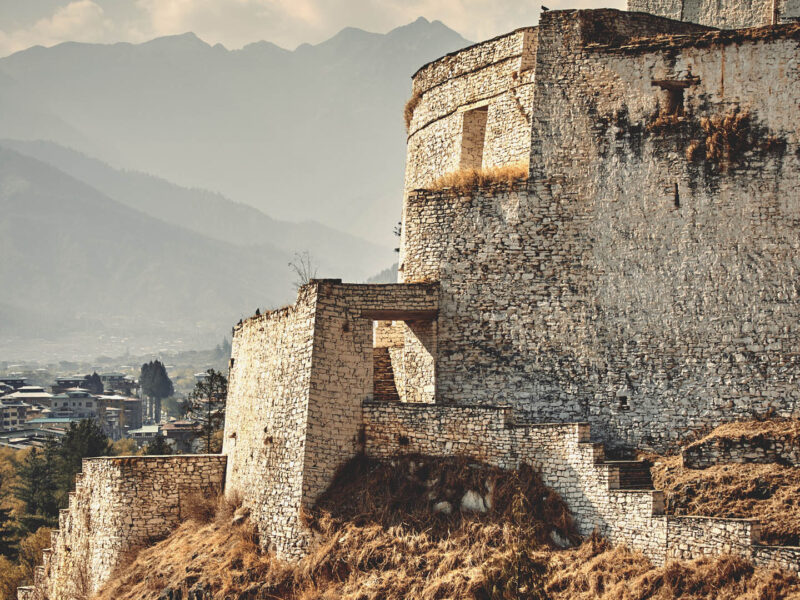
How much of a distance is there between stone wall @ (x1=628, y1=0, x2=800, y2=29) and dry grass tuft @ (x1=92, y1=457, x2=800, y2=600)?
16.6 m

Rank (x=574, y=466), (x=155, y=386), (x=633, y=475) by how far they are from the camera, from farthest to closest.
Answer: (x=155, y=386), (x=633, y=475), (x=574, y=466)

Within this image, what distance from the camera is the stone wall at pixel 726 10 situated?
31594mm

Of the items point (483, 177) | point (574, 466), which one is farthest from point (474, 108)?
point (574, 466)

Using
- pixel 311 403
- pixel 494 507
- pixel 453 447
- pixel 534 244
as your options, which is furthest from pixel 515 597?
pixel 534 244

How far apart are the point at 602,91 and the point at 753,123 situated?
3.75 meters

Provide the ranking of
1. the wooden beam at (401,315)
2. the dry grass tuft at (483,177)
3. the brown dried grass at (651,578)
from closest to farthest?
the brown dried grass at (651,578) → the wooden beam at (401,315) → the dry grass tuft at (483,177)

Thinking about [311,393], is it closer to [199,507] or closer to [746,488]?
[199,507]

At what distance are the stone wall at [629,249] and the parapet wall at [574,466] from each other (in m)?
2.04

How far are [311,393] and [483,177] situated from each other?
7.25 meters

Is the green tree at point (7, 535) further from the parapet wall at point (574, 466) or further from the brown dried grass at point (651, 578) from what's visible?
the brown dried grass at point (651, 578)

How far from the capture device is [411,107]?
3422 centimetres

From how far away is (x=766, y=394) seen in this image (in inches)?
950

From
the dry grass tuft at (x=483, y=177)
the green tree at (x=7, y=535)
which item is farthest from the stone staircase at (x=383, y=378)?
the green tree at (x=7, y=535)

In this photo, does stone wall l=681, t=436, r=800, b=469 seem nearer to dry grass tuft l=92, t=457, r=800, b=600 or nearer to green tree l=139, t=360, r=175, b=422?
dry grass tuft l=92, t=457, r=800, b=600
